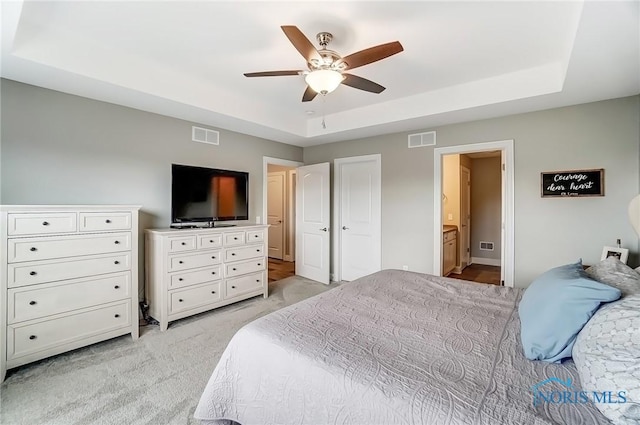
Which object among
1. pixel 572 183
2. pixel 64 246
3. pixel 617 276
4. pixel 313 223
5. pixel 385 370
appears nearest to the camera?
pixel 385 370

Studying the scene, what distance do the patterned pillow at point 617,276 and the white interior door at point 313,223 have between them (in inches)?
136

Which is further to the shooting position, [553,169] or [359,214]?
[359,214]

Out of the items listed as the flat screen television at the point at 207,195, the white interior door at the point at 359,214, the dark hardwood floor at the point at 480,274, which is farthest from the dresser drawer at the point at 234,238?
the dark hardwood floor at the point at 480,274

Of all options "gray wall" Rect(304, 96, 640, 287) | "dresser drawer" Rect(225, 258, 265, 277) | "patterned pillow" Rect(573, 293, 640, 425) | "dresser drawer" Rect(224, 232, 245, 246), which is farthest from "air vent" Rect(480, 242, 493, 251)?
"patterned pillow" Rect(573, 293, 640, 425)

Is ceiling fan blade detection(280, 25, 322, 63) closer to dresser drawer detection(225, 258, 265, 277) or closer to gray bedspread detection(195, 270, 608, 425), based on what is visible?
gray bedspread detection(195, 270, 608, 425)

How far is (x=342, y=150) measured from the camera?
478 cm

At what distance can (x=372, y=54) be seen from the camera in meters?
1.93

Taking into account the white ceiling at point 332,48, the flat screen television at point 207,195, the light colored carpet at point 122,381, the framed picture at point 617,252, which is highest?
the white ceiling at point 332,48

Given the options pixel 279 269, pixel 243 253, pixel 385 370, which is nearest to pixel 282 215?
pixel 279 269

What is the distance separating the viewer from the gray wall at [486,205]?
6.17 m

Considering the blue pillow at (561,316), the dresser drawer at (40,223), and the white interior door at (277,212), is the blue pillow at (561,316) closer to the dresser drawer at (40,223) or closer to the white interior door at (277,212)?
the dresser drawer at (40,223)

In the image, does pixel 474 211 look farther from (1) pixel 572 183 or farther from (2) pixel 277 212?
(2) pixel 277 212

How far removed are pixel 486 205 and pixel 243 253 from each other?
5.48 m

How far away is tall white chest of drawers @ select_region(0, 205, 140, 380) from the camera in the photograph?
213 cm
